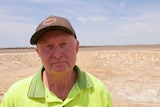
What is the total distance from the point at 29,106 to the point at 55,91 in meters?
0.23

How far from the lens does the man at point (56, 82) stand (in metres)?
1.89

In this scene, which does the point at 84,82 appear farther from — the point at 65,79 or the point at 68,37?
the point at 68,37

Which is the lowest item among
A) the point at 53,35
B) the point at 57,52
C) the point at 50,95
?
the point at 50,95

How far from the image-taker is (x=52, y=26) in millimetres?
1836

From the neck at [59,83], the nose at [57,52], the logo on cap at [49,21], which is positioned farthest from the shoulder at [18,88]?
the logo on cap at [49,21]

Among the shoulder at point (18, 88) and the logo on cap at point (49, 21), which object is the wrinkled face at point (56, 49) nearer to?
the logo on cap at point (49, 21)

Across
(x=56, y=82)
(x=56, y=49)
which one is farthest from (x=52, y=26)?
(x=56, y=82)

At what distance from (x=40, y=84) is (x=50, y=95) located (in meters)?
0.13

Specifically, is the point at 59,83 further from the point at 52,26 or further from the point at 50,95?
the point at 52,26

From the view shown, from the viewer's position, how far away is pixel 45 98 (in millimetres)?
1950

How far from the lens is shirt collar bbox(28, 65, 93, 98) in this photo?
6.43 ft

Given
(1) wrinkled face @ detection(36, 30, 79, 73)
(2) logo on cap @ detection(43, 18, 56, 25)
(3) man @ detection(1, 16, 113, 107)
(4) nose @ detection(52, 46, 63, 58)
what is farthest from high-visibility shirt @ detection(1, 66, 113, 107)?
(2) logo on cap @ detection(43, 18, 56, 25)

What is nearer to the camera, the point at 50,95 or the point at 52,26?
the point at 52,26

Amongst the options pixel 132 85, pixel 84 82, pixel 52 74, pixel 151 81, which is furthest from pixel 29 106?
pixel 151 81
